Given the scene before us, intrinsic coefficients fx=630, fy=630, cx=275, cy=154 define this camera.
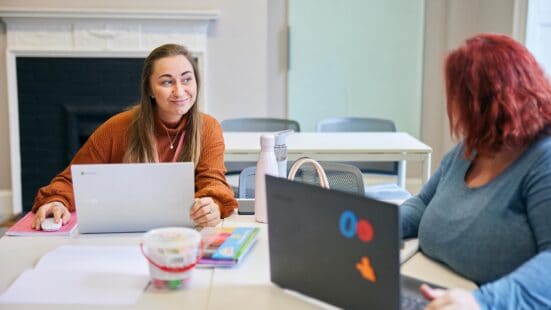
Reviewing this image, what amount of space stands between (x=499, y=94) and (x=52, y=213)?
48.8 inches

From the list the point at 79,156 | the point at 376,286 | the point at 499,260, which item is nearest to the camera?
the point at 376,286

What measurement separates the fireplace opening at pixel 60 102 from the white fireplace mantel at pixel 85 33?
0.05 meters

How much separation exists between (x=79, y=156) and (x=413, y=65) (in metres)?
2.96

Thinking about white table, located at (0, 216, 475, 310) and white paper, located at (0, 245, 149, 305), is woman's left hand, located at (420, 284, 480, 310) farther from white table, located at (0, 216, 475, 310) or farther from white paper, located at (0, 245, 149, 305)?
white paper, located at (0, 245, 149, 305)

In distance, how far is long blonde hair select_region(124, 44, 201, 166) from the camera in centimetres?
196

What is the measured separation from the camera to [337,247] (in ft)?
3.76

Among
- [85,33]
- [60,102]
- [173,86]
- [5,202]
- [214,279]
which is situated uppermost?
[85,33]

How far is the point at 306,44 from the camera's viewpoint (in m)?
4.38

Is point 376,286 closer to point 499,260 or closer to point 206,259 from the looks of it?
point 499,260

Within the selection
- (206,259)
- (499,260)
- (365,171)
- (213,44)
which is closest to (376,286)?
(499,260)

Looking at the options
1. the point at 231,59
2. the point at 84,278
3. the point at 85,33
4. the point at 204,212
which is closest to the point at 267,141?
the point at 204,212

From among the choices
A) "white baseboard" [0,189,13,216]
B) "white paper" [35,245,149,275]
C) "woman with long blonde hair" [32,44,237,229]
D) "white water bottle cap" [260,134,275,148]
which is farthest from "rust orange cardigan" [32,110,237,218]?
"white baseboard" [0,189,13,216]

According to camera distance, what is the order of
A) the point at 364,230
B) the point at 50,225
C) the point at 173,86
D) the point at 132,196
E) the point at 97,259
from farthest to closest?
1. the point at 173,86
2. the point at 50,225
3. the point at 132,196
4. the point at 97,259
5. the point at 364,230

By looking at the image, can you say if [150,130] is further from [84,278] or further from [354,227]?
[354,227]
